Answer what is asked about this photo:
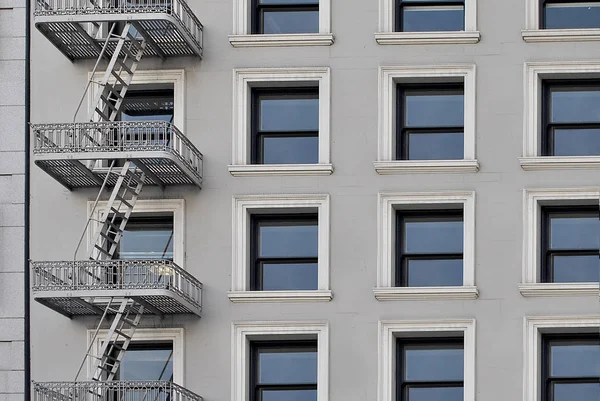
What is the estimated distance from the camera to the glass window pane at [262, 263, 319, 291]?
41438 millimetres

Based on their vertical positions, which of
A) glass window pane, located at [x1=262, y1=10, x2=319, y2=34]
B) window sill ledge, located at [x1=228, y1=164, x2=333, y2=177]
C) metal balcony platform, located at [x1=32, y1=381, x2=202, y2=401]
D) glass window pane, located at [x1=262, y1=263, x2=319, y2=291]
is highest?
glass window pane, located at [x1=262, y1=10, x2=319, y2=34]

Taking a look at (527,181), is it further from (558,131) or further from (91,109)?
(91,109)

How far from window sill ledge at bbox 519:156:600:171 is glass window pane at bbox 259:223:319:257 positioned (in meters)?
4.83

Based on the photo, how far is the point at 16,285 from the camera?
4122 centimetres

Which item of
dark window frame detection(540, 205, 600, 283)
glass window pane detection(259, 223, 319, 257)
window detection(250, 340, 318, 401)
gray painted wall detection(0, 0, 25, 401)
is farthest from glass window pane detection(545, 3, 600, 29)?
gray painted wall detection(0, 0, 25, 401)

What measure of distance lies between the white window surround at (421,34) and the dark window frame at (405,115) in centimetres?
95

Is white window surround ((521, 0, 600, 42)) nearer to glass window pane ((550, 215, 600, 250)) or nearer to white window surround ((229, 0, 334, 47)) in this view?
glass window pane ((550, 215, 600, 250))

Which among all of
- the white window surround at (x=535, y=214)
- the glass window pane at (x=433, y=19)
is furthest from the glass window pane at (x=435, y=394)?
the glass window pane at (x=433, y=19)

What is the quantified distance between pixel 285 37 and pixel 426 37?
9.91 feet

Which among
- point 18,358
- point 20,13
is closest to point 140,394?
point 18,358

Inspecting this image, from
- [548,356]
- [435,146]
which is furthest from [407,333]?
[435,146]

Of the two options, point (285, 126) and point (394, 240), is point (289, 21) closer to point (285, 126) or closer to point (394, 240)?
point (285, 126)

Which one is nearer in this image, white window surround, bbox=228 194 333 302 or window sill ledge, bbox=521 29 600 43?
white window surround, bbox=228 194 333 302

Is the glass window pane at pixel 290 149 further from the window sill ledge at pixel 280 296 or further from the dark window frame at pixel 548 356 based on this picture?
the dark window frame at pixel 548 356
